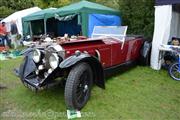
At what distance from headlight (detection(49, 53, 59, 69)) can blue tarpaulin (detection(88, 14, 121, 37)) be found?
228 inches

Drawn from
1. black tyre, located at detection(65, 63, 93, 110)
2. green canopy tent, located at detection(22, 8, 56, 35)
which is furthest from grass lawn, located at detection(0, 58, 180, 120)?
green canopy tent, located at detection(22, 8, 56, 35)

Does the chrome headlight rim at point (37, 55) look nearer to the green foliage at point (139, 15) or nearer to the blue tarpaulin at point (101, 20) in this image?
the blue tarpaulin at point (101, 20)

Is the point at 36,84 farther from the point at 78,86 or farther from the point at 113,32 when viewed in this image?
the point at 113,32

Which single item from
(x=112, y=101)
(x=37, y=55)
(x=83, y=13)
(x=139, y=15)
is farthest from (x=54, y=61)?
(x=139, y=15)

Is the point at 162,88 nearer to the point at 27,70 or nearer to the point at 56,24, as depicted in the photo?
the point at 27,70

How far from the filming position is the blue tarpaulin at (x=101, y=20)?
9.57m

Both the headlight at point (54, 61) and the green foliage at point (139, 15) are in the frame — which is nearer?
the headlight at point (54, 61)

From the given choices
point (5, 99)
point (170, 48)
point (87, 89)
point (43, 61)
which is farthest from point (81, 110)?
point (170, 48)

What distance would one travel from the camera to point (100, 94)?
4387mm

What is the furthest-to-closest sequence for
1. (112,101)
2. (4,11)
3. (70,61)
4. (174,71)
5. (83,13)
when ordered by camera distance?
(4,11), (83,13), (174,71), (112,101), (70,61)

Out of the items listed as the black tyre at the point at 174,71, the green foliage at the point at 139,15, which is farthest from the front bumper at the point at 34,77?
the green foliage at the point at 139,15

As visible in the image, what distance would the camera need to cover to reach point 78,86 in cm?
360

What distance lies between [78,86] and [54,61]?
0.56 metres

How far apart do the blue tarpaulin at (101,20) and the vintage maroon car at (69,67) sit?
191 inches
